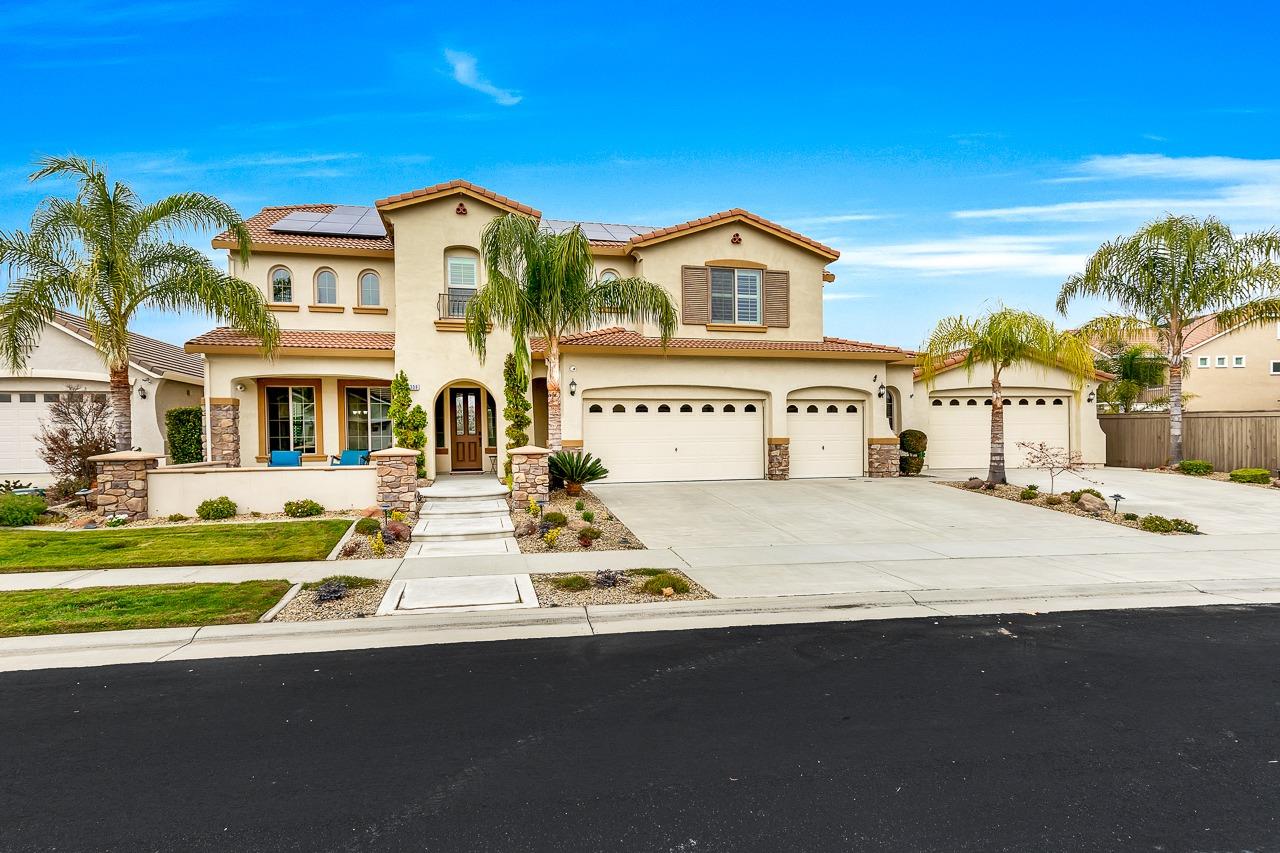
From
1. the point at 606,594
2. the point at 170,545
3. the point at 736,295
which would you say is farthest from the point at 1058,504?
the point at 170,545

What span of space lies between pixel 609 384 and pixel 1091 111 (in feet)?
50.7

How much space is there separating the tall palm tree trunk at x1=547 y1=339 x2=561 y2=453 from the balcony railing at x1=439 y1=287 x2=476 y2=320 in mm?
4201

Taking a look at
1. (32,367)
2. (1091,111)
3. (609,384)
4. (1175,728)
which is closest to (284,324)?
(32,367)

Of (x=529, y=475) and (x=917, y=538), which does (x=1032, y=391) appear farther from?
(x=529, y=475)

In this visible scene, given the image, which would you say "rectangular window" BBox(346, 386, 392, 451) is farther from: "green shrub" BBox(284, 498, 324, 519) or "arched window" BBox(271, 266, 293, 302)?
"green shrub" BBox(284, 498, 324, 519)

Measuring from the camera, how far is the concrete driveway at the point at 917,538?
8562mm

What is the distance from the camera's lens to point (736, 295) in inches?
797

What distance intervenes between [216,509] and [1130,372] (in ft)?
98.4

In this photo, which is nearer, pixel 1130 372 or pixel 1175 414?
pixel 1175 414

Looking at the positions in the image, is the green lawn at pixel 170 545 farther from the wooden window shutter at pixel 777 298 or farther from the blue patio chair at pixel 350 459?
the wooden window shutter at pixel 777 298

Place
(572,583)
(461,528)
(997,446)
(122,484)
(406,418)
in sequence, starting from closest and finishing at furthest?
(572,583)
(461,528)
(122,484)
(997,446)
(406,418)

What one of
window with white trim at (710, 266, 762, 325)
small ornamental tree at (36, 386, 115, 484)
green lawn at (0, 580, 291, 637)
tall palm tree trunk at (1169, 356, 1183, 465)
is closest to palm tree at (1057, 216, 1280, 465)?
tall palm tree trunk at (1169, 356, 1183, 465)

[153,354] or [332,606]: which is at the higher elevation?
[153,354]

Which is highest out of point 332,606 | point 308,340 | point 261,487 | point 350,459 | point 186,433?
point 308,340
